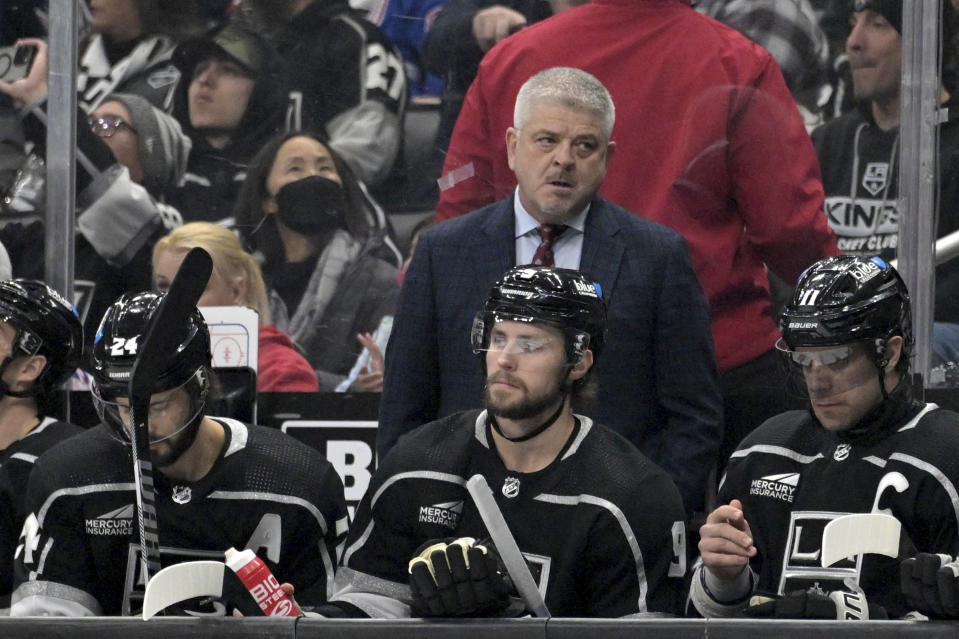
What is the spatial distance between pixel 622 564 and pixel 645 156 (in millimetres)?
1335

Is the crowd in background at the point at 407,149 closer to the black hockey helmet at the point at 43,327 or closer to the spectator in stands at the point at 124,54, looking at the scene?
the spectator in stands at the point at 124,54

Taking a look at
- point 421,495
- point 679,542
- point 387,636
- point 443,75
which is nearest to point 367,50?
point 443,75

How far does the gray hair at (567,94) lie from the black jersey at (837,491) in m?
0.86

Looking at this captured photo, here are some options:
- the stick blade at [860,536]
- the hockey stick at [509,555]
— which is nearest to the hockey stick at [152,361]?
the hockey stick at [509,555]

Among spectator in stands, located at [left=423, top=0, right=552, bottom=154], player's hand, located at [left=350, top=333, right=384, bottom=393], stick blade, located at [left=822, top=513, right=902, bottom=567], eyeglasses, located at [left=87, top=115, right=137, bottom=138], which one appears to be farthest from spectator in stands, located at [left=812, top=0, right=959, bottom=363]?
eyeglasses, located at [left=87, top=115, right=137, bottom=138]

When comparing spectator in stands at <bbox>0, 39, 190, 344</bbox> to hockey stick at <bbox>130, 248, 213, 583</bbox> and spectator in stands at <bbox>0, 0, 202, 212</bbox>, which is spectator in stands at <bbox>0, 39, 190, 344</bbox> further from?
hockey stick at <bbox>130, 248, 213, 583</bbox>

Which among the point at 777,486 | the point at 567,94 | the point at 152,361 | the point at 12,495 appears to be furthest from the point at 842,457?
the point at 12,495

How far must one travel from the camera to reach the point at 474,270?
3.55 m

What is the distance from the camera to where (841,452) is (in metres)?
2.99

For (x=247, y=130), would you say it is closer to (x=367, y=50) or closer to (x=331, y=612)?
(x=367, y=50)

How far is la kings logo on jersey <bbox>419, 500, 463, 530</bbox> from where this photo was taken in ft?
9.71

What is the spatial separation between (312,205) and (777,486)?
1.55 metres

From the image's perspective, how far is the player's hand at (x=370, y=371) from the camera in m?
3.95

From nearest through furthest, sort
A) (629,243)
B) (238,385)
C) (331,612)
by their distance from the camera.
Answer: (331,612) → (629,243) → (238,385)
